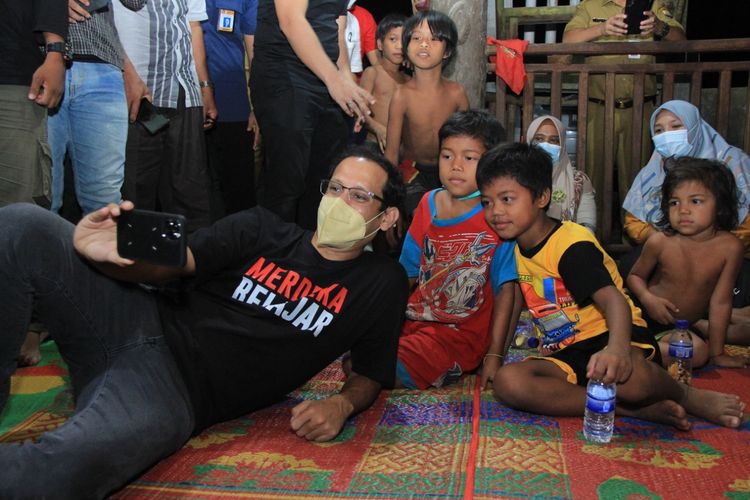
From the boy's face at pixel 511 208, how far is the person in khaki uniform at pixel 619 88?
7.47 ft

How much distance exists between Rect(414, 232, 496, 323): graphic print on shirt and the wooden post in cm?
183

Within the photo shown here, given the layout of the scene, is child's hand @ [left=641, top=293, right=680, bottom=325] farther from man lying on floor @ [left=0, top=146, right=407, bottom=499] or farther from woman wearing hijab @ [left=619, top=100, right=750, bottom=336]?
man lying on floor @ [left=0, top=146, right=407, bottom=499]

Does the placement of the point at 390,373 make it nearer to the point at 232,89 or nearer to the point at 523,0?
the point at 232,89

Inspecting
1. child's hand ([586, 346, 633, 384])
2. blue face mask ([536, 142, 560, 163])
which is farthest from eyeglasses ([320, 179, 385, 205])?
blue face mask ([536, 142, 560, 163])

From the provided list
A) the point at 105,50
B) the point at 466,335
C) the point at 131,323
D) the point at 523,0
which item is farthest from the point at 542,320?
the point at 523,0

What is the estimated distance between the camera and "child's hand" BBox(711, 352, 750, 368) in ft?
9.64

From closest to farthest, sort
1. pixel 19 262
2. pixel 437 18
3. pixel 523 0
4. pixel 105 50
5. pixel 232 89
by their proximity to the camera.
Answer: pixel 19 262 → pixel 105 50 → pixel 437 18 → pixel 232 89 → pixel 523 0

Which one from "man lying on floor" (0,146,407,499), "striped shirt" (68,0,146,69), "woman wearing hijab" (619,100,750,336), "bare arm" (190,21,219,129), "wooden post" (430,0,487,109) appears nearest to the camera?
"man lying on floor" (0,146,407,499)

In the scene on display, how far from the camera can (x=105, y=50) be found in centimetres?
299

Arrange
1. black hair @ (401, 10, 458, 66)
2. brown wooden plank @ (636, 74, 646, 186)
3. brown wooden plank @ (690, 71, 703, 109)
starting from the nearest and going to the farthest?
Answer: 1. black hair @ (401, 10, 458, 66)
2. brown wooden plank @ (690, 71, 703, 109)
3. brown wooden plank @ (636, 74, 646, 186)

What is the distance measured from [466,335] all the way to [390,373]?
0.57 m

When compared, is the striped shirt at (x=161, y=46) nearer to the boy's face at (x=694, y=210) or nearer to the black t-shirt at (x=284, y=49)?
the black t-shirt at (x=284, y=49)

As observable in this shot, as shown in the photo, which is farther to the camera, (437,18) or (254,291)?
(437,18)

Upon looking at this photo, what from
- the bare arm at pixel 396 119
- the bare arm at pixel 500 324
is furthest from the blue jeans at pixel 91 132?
the bare arm at pixel 500 324
